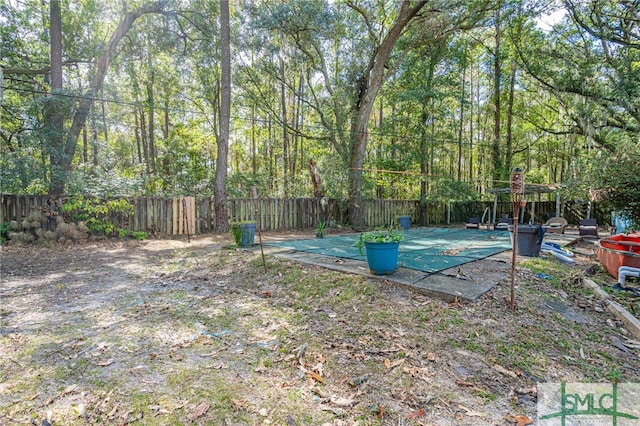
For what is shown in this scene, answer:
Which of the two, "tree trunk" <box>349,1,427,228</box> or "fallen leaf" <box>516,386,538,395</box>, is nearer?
"fallen leaf" <box>516,386,538,395</box>

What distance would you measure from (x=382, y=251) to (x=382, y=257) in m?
0.08

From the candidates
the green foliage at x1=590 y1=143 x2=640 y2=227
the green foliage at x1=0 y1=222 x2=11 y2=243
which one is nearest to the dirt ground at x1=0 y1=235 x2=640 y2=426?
the green foliage at x1=590 y1=143 x2=640 y2=227

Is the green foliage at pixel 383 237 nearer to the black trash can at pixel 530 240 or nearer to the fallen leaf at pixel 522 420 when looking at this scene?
the fallen leaf at pixel 522 420

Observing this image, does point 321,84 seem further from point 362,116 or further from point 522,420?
point 522,420

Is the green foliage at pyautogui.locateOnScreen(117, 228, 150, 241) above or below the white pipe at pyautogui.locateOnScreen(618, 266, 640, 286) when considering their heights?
above

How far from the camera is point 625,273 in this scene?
145 inches

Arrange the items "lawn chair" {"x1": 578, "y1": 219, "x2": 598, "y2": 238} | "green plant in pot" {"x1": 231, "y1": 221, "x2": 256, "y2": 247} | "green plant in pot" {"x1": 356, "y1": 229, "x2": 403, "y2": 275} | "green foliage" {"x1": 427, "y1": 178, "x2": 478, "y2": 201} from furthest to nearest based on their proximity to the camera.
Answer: "green foliage" {"x1": 427, "y1": 178, "x2": 478, "y2": 201}
"lawn chair" {"x1": 578, "y1": 219, "x2": 598, "y2": 238}
"green plant in pot" {"x1": 231, "y1": 221, "x2": 256, "y2": 247}
"green plant in pot" {"x1": 356, "y1": 229, "x2": 403, "y2": 275}

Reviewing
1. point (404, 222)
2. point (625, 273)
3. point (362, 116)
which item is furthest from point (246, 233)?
point (362, 116)

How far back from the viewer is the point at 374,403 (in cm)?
172

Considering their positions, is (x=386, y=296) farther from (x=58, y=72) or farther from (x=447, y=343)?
(x=58, y=72)

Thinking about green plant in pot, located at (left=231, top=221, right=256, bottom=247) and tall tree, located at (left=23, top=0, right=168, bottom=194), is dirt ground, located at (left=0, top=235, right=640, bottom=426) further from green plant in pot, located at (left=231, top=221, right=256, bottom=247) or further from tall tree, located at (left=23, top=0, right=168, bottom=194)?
tall tree, located at (left=23, top=0, right=168, bottom=194)

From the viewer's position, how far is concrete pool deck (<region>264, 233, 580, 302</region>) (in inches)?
123

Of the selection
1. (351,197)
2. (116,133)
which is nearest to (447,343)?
(351,197)

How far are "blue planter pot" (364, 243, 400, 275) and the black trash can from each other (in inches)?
115
